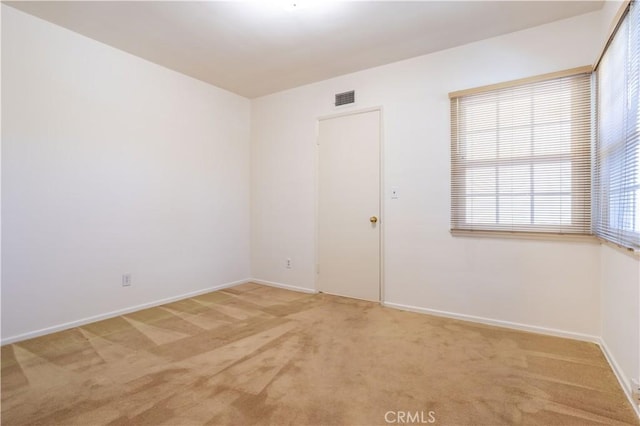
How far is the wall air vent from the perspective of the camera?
12.1 ft

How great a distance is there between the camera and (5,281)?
97.1 inches

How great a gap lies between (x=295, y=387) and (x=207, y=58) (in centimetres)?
330

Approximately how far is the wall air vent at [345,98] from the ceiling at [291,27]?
0.32m

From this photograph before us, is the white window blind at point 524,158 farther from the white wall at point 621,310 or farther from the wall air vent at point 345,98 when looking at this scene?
the wall air vent at point 345,98

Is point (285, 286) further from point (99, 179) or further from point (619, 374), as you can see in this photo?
point (619, 374)

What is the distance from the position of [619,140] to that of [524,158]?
2.64ft

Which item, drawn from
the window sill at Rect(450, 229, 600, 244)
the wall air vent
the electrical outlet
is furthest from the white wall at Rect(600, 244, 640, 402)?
the wall air vent

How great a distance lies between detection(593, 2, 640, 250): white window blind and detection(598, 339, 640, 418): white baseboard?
83 centimetres

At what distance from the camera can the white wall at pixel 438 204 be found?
8.46ft

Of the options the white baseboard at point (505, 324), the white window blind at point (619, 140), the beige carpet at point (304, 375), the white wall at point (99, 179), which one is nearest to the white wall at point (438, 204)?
the white baseboard at point (505, 324)

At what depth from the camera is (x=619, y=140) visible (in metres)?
1.93

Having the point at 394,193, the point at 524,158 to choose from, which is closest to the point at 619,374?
the point at 524,158

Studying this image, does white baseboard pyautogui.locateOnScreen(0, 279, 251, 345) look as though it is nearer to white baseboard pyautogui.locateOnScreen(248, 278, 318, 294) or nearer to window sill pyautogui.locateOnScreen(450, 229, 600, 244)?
white baseboard pyautogui.locateOnScreen(248, 278, 318, 294)

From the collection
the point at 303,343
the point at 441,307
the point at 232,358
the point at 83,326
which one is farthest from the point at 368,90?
the point at 83,326
